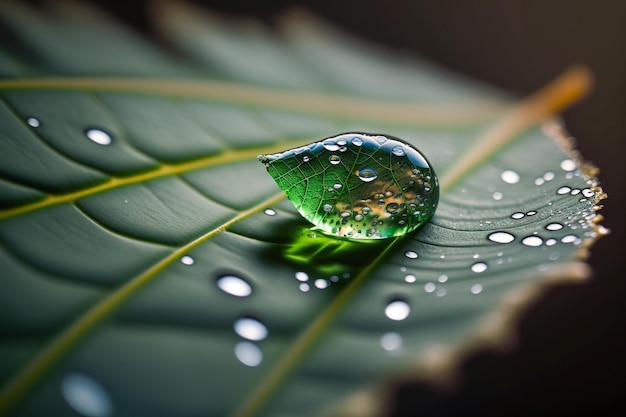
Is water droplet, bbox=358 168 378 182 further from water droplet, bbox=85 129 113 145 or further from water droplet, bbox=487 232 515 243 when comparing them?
water droplet, bbox=85 129 113 145

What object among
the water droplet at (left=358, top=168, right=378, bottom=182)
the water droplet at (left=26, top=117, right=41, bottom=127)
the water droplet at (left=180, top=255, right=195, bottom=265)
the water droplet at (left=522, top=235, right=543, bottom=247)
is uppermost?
the water droplet at (left=26, top=117, right=41, bottom=127)

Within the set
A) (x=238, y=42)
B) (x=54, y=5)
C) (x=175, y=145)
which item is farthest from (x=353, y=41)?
(x=175, y=145)

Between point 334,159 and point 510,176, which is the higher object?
point 510,176

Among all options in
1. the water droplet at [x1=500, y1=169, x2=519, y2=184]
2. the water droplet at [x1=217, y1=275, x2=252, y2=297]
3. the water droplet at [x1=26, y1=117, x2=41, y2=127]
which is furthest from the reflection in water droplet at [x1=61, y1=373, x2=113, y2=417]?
the water droplet at [x1=500, y1=169, x2=519, y2=184]

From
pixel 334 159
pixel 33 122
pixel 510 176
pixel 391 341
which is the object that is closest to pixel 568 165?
pixel 510 176

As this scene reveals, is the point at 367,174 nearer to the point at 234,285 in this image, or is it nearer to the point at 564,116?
the point at 234,285

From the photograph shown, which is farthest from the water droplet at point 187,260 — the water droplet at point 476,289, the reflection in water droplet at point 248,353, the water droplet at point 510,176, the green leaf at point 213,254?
the water droplet at point 510,176
